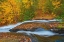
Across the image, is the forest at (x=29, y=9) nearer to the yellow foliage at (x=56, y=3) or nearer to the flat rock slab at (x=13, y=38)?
the yellow foliage at (x=56, y=3)

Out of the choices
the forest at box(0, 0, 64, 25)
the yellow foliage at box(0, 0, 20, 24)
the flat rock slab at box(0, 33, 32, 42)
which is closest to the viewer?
the flat rock slab at box(0, 33, 32, 42)

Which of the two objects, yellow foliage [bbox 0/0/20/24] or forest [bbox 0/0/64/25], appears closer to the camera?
yellow foliage [bbox 0/0/20/24]

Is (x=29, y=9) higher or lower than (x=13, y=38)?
lower

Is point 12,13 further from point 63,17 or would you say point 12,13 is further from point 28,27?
point 28,27

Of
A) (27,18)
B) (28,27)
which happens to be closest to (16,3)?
(27,18)

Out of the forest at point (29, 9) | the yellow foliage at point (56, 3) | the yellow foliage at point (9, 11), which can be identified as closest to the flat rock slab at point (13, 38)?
the yellow foliage at point (9, 11)

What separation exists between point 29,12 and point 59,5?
7.66 feet

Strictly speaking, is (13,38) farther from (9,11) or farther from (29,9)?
(29,9)

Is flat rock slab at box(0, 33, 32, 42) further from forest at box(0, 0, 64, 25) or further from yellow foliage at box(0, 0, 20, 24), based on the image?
forest at box(0, 0, 64, 25)

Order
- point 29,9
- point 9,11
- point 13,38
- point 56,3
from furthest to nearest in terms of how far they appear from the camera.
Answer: point 56,3, point 29,9, point 9,11, point 13,38

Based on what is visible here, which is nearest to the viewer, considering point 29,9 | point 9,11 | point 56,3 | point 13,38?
point 13,38

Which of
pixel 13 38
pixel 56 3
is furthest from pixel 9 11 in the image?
pixel 13 38

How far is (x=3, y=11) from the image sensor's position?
16797 millimetres

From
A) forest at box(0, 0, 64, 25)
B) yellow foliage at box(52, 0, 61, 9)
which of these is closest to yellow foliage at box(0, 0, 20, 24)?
forest at box(0, 0, 64, 25)
